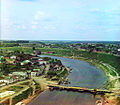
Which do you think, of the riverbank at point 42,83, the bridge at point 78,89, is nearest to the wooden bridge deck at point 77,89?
the bridge at point 78,89

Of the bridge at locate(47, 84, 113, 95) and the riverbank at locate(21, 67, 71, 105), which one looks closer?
the riverbank at locate(21, 67, 71, 105)

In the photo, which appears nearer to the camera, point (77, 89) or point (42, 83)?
point (77, 89)

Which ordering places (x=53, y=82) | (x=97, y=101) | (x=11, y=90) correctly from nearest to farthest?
(x=97, y=101) → (x=11, y=90) → (x=53, y=82)

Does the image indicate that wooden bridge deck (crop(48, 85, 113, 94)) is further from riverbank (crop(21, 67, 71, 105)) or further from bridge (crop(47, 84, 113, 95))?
riverbank (crop(21, 67, 71, 105))

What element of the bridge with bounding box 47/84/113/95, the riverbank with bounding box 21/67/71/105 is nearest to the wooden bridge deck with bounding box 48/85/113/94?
the bridge with bounding box 47/84/113/95

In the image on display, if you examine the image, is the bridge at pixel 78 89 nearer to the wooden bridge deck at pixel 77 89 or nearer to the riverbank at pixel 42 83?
the wooden bridge deck at pixel 77 89

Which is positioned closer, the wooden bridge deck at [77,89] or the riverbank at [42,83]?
the riverbank at [42,83]

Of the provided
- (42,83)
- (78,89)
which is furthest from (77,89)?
(42,83)

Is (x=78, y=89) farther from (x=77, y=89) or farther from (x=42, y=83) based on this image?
(x=42, y=83)

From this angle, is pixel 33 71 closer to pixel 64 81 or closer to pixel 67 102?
pixel 64 81

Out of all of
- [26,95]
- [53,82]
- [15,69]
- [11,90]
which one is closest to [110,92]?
[53,82]

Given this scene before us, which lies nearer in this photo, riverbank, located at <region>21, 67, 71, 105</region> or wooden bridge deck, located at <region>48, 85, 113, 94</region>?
riverbank, located at <region>21, 67, 71, 105</region>
